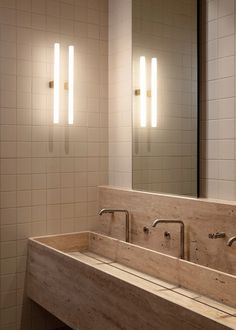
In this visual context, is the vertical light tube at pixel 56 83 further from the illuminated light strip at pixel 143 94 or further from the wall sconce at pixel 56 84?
the illuminated light strip at pixel 143 94

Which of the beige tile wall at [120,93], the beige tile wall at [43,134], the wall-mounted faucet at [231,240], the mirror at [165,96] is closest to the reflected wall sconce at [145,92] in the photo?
the mirror at [165,96]

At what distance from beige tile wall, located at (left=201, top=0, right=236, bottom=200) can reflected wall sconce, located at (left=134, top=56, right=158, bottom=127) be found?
0.44 meters

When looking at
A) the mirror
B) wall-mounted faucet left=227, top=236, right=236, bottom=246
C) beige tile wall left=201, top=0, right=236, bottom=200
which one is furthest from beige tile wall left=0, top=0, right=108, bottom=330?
wall-mounted faucet left=227, top=236, right=236, bottom=246

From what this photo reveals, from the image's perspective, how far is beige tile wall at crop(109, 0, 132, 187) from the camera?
3270mm

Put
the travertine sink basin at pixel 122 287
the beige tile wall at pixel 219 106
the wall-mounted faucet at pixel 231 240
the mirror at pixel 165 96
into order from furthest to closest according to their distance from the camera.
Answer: the mirror at pixel 165 96, the beige tile wall at pixel 219 106, the wall-mounted faucet at pixel 231 240, the travertine sink basin at pixel 122 287

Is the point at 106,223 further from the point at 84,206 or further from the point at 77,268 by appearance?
the point at 77,268

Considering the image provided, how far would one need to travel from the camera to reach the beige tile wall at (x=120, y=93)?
327cm

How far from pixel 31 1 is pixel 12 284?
78.1 inches

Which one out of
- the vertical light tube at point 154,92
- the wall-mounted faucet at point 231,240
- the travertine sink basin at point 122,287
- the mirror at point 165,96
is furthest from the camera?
the vertical light tube at point 154,92

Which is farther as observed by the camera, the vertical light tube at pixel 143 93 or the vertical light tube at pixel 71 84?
the vertical light tube at pixel 71 84

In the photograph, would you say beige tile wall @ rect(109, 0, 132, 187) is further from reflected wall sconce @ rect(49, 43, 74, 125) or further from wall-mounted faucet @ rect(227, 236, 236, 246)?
wall-mounted faucet @ rect(227, 236, 236, 246)

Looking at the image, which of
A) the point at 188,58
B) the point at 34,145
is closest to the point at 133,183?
the point at 34,145

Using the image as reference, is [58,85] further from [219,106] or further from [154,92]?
[219,106]

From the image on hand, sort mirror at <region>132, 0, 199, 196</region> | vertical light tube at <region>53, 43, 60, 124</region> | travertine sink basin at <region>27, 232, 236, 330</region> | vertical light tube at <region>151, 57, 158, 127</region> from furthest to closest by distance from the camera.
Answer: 1. vertical light tube at <region>53, 43, 60, 124</region>
2. vertical light tube at <region>151, 57, 158, 127</region>
3. mirror at <region>132, 0, 199, 196</region>
4. travertine sink basin at <region>27, 232, 236, 330</region>
